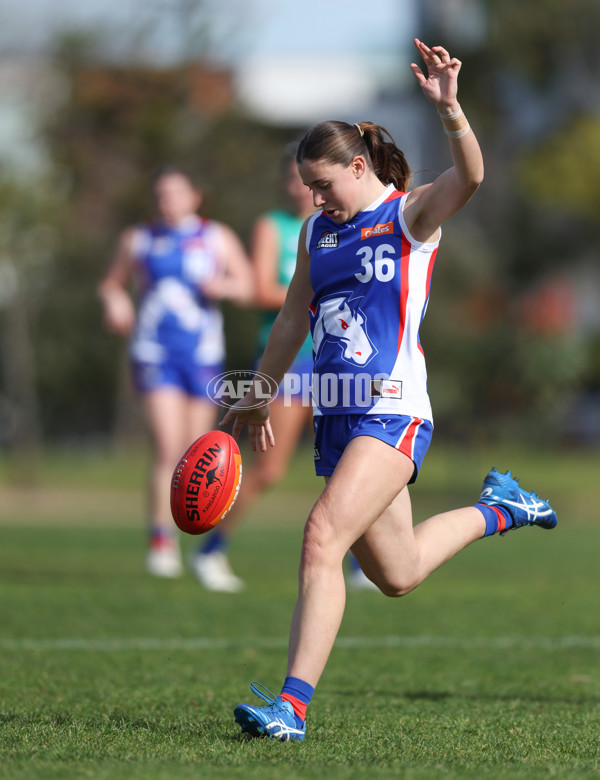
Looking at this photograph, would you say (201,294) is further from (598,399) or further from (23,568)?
(598,399)

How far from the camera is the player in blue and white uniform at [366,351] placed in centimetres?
367

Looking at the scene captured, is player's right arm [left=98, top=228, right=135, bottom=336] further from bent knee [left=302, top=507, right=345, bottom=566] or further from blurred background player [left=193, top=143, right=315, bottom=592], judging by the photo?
bent knee [left=302, top=507, right=345, bottom=566]

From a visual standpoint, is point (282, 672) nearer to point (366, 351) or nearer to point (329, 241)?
point (366, 351)

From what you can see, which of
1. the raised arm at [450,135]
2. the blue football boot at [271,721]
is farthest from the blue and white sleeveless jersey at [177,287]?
the blue football boot at [271,721]

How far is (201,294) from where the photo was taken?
826 cm

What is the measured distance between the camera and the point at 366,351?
3859mm

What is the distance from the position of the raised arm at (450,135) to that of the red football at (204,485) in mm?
1097

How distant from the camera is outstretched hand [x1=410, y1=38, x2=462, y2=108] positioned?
12.0 feet

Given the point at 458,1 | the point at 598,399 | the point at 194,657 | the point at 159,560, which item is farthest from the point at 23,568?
the point at 458,1

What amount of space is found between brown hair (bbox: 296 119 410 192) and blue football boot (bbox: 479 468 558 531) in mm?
1153

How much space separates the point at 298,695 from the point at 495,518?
1.13 meters

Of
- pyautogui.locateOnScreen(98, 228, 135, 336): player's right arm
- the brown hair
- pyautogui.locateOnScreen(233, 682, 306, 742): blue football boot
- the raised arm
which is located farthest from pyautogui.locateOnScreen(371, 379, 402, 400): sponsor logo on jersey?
pyautogui.locateOnScreen(98, 228, 135, 336): player's right arm

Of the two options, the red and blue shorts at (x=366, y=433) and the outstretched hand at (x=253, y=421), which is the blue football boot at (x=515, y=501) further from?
the outstretched hand at (x=253, y=421)

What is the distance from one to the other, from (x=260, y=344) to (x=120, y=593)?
1819mm
